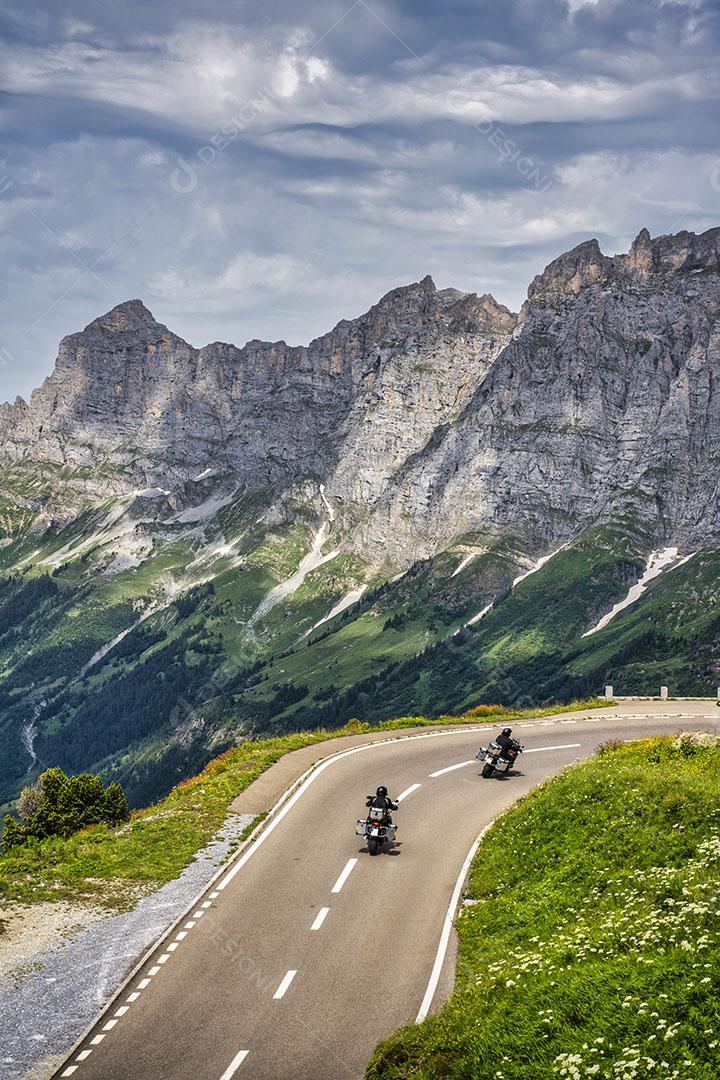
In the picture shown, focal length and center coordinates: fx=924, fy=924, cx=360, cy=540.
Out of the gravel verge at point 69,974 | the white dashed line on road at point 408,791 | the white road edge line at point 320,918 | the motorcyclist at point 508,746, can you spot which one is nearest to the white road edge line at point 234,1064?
the gravel verge at point 69,974

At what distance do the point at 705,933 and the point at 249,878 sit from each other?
18369mm

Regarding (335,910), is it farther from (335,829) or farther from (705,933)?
(705,933)

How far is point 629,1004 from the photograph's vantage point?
672 inches

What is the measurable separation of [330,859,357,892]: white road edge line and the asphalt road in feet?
0.12

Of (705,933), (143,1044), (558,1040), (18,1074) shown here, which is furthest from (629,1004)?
(18,1074)

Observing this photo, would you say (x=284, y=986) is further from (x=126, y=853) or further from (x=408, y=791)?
(x=408, y=791)

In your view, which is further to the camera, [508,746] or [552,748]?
[552,748]

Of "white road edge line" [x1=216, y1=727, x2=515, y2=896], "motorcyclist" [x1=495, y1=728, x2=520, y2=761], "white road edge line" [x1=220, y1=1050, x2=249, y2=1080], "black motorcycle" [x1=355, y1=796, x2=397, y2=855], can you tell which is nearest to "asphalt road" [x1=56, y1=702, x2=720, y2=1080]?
"white road edge line" [x1=220, y1=1050, x2=249, y2=1080]

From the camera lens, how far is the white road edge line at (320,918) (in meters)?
28.6

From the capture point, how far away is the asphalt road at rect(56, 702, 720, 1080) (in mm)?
21031

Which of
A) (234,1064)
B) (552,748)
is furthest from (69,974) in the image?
(552,748)

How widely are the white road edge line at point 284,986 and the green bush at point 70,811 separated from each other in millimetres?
18863

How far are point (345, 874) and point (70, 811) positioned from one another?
1553 cm

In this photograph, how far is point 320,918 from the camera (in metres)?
29.2
